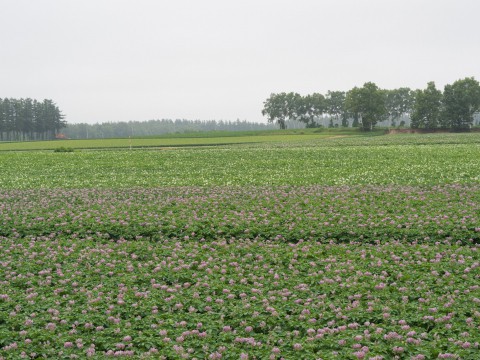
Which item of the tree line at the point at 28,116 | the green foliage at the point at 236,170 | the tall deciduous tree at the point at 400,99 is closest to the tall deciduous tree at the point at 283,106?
the tall deciduous tree at the point at 400,99

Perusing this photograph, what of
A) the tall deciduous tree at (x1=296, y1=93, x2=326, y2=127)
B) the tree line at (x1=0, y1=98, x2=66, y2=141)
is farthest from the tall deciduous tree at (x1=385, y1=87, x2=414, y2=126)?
the tree line at (x1=0, y1=98, x2=66, y2=141)

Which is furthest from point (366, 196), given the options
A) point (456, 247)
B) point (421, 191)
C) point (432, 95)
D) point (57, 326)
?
point (432, 95)

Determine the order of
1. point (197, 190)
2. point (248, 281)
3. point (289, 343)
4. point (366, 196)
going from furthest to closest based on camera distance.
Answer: point (197, 190) < point (366, 196) < point (248, 281) < point (289, 343)

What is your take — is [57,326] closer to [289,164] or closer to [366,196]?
[366,196]

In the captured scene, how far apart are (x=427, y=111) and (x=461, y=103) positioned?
9634 millimetres

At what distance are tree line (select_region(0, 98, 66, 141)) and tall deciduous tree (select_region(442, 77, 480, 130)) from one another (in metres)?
132

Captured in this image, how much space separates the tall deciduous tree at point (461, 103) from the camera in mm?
118625

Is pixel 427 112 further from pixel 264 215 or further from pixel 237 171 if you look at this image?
pixel 264 215

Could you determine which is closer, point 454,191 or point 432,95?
point 454,191

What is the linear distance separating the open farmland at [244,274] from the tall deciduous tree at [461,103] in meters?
113

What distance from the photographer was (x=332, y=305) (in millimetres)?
7176

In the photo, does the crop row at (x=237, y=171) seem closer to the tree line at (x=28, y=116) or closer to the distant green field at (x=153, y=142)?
the distant green field at (x=153, y=142)

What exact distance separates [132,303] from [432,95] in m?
128

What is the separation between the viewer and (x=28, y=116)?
159000mm
